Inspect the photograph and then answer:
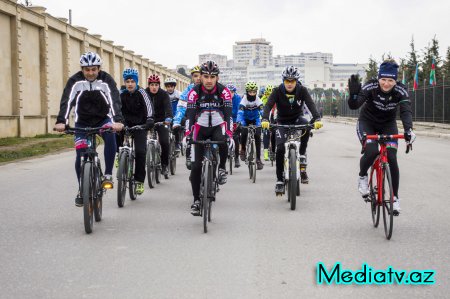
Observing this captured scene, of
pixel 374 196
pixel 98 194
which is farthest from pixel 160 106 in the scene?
pixel 374 196

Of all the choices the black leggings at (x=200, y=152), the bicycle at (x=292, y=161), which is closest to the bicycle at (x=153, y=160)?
the bicycle at (x=292, y=161)

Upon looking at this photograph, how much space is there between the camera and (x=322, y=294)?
15.9 feet

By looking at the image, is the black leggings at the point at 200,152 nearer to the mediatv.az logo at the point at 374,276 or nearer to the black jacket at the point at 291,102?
the black jacket at the point at 291,102

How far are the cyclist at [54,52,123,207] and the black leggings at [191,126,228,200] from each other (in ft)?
3.24

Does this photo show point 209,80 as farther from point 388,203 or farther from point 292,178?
point 388,203

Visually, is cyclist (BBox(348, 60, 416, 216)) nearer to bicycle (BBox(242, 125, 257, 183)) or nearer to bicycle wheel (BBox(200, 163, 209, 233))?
bicycle wheel (BBox(200, 163, 209, 233))

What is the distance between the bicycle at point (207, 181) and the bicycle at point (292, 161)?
121cm

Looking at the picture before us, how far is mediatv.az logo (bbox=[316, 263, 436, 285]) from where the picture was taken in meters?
5.18

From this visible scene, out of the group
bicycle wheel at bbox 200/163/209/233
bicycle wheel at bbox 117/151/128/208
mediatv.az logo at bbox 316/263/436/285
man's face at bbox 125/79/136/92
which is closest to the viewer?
mediatv.az logo at bbox 316/263/436/285

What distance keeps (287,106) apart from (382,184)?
3.24 meters

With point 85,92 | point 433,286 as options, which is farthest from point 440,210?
point 85,92

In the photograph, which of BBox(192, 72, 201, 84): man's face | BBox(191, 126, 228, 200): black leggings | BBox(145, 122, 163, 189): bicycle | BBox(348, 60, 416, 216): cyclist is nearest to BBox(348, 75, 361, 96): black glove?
BBox(348, 60, 416, 216): cyclist

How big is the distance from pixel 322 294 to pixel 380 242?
1992mm

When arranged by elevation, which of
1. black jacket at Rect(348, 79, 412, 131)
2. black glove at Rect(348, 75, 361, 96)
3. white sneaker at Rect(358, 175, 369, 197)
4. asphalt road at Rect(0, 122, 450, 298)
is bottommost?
asphalt road at Rect(0, 122, 450, 298)
